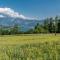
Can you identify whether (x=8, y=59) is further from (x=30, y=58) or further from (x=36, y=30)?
(x=36, y=30)

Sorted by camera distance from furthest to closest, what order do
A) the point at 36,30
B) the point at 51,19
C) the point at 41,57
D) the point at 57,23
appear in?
the point at 51,19, the point at 57,23, the point at 36,30, the point at 41,57

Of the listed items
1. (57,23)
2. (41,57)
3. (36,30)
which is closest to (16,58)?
(41,57)

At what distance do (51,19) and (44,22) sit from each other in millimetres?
4203

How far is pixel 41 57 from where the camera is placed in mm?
8477

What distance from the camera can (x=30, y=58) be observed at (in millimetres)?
7953

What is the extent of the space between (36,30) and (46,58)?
62.2 m

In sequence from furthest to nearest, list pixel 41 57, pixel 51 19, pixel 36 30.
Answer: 1. pixel 51 19
2. pixel 36 30
3. pixel 41 57

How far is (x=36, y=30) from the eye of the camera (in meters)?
70.4

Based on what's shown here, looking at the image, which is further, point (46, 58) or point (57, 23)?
point (57, 23)

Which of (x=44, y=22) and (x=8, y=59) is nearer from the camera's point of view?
(x=8, y=59)

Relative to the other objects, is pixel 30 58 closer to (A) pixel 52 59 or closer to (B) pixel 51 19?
(A) pixel 52 59

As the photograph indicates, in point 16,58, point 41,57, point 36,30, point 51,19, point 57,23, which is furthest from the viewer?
point 51,19

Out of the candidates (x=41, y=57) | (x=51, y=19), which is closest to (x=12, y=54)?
(x=41, y=57)

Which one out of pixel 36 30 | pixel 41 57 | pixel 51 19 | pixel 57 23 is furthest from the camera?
pixel 51 19
